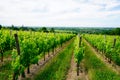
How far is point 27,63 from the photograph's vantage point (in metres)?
16.3

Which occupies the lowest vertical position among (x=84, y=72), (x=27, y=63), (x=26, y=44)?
(x=84, y=72)

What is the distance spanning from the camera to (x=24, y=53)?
1586cm

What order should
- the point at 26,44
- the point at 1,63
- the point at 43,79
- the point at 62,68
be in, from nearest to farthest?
1. the point at 43,79
2. the point at 26,44
3. the point at 62,68
4. the point at 1,63

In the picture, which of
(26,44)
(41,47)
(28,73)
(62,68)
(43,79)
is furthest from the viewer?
(41,47)

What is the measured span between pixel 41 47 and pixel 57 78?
818 cm

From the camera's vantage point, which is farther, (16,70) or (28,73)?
(28,73)

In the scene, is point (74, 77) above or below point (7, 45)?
below

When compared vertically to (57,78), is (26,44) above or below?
above

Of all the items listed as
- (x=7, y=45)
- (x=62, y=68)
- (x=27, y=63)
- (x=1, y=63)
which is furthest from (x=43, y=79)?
(x=7, y=45)

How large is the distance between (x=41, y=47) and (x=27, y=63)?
695 centimetres

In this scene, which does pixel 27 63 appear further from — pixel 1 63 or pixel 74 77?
pixel 1 63

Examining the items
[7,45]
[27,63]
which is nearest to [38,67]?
[27,63]

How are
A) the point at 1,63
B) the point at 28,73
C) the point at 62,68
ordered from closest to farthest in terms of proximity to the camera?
the point at 28,73
the point at 62,68
the point at 1,63

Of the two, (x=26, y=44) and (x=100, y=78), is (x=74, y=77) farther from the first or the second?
(x=26, y=44)
